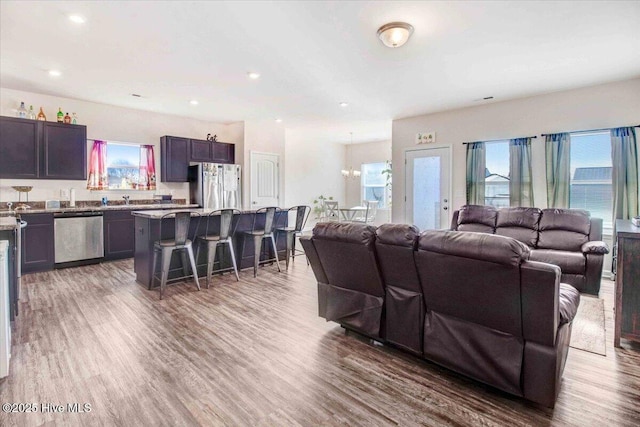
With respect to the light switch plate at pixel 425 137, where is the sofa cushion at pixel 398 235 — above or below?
below

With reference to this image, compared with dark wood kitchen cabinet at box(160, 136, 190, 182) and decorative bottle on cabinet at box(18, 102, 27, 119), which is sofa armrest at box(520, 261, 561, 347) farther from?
decorative bottle on cabinet at box(18, 102, 27, 119)

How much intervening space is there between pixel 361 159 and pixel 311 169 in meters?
1.82

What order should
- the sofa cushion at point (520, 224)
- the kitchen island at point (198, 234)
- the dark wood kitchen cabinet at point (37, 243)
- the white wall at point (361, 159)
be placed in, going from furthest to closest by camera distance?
the white wall at point (361, 159) < the dark wood kitchen cabinet at point (37, 243) < the sofa cushion at point (520, 224) < the kitchen island at point (198, 234)

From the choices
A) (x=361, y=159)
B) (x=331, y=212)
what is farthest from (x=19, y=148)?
(x=361, y=159)

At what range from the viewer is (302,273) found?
4.98 meters

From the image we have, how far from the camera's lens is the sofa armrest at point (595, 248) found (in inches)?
149

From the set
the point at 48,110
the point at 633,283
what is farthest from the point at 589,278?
the point at 48,110

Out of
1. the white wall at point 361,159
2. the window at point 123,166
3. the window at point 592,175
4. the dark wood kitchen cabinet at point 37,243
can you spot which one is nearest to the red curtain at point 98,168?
the window at point 123,166

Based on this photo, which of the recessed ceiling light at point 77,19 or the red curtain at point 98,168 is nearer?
the recessed ceiling light at point 77,19

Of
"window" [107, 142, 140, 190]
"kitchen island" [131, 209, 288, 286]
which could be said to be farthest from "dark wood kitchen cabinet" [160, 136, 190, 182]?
"kitchen island" [131, 209, 288, 286]

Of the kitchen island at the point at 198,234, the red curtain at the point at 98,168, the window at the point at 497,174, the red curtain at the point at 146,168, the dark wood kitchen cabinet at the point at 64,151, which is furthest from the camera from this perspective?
the red curtain at the point at 146,168

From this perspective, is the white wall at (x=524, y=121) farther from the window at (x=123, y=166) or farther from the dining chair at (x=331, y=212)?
the window at (x=123, y=166)

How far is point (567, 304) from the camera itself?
6.54ft

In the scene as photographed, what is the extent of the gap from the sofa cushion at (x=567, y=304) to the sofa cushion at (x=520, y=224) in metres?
2.63
